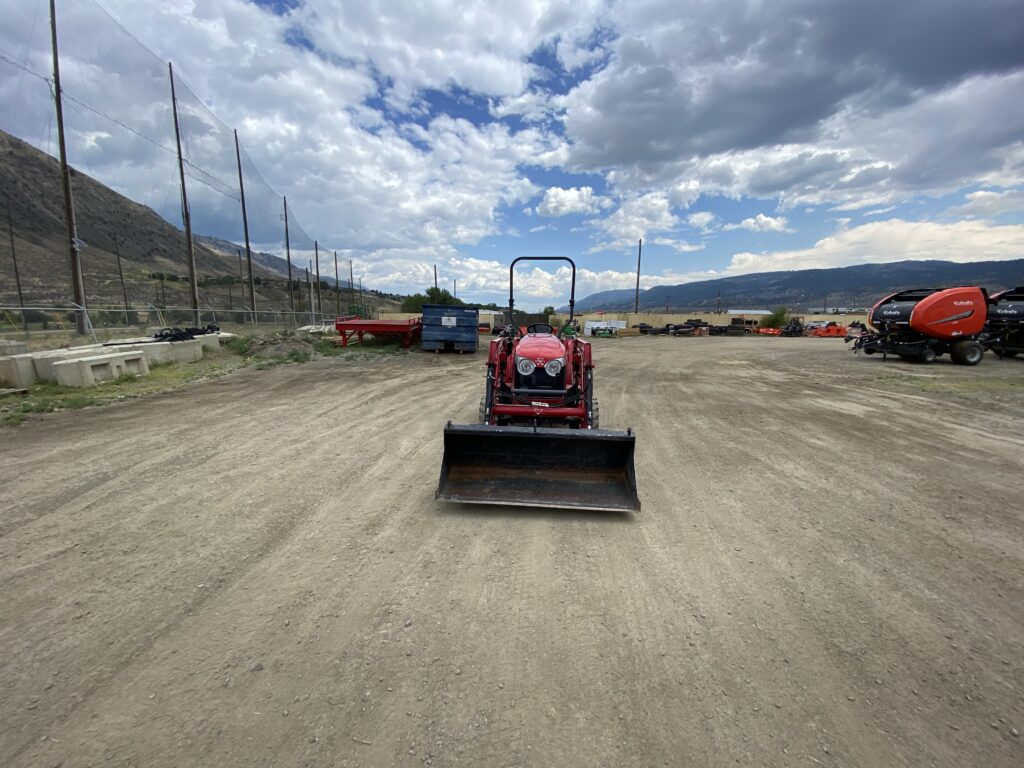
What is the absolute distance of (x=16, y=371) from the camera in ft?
27.1

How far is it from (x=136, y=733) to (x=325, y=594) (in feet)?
3.23

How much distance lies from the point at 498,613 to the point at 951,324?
56.3 ft

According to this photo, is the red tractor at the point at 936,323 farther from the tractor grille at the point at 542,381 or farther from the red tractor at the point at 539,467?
the red tractor at the point at 539,467

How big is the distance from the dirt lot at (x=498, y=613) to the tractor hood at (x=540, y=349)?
5.26 feet

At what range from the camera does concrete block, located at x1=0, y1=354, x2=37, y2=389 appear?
8.17 meters

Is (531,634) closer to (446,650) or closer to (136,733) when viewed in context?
(446,650)

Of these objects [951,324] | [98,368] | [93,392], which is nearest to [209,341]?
[98,368]

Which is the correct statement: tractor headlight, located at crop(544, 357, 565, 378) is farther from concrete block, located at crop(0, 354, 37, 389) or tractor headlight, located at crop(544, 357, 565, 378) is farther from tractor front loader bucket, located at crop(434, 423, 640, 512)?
concrete block, located at crop(0, 354, 37, 389)

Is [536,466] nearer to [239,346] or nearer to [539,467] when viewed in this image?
[539,467]

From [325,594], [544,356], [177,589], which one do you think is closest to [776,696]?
[325,594]

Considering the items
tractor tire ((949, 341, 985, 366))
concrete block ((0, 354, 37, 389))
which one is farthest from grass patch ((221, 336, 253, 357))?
tractor tire ((949, 341, 985, 366))

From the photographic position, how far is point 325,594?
269 cm

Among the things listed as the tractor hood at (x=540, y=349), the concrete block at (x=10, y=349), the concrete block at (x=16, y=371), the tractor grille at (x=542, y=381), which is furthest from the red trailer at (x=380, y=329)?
the tractor grille at (x=542, y=381)

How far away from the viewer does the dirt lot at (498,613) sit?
5.94 feet
